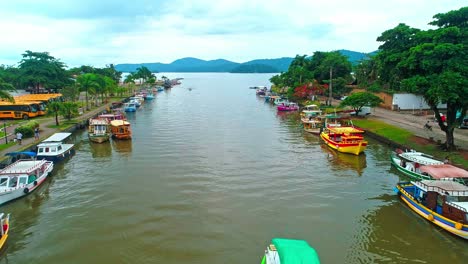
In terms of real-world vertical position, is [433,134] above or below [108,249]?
above

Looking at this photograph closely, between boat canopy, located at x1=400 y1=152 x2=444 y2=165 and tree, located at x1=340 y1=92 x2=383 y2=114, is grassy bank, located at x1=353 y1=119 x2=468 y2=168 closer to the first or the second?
boat canopy, located at x1=400 y1=152 x2=444 y2=165

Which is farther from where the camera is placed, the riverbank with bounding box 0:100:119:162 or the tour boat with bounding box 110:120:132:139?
the tour boat with bounding box 110:120:132:139

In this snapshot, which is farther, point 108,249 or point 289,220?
point 289,220

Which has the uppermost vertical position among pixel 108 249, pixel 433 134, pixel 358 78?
pixel 358 78

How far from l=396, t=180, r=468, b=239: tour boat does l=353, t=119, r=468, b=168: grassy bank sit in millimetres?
9348

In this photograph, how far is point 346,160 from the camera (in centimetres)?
4025

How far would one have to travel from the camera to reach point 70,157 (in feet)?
136

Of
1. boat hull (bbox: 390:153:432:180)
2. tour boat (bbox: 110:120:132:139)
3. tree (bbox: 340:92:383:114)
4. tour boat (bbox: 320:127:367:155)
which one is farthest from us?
tree (bbox: 340:92:383:114)

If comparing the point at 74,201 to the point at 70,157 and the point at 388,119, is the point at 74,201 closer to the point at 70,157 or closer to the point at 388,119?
the point at 70,157

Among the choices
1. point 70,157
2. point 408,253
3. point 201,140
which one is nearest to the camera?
point 408,253

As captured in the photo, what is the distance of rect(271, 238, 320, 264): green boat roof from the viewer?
50.1 ft

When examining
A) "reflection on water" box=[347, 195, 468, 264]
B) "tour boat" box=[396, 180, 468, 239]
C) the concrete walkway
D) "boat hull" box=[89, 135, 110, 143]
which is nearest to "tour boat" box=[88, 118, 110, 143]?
"boat hull" box=[89, 135, 110, 143]

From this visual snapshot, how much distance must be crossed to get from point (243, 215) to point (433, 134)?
31.9m

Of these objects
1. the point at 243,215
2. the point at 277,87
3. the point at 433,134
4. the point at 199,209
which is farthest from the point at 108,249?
the point at 277,87
